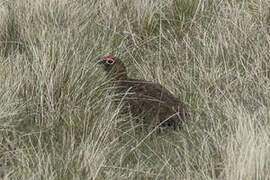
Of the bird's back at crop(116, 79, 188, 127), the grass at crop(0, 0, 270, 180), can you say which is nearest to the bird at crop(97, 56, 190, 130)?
the bird's back at crop(116, 79, 188, 127)

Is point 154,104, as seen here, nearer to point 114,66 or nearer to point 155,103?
point 155,103

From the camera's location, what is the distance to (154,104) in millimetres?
4766

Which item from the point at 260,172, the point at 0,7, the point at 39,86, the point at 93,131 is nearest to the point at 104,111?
the point at 93,131

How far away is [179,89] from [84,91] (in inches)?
36.2

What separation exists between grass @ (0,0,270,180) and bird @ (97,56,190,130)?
4.3 inches

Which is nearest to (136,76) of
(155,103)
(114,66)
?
(114,66)

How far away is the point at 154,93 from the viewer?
15.8 feet

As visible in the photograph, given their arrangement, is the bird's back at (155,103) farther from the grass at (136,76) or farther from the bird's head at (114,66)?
the bird's head at (114,66)

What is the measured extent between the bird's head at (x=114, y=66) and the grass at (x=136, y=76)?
121mm

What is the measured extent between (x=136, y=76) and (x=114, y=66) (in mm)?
536

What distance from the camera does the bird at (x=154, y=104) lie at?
4.63 m

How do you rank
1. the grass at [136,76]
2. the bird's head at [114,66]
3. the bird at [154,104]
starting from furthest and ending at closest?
the bird's head at [114,66] → the bird at [154,104] → the grass at [136,76]

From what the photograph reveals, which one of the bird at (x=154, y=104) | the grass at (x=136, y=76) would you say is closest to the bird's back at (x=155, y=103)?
the bird at (x=154, y=104)

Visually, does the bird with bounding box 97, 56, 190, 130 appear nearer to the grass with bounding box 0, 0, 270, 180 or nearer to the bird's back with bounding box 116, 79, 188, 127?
the bird's back with bounding box 116, 79, 188, 127
